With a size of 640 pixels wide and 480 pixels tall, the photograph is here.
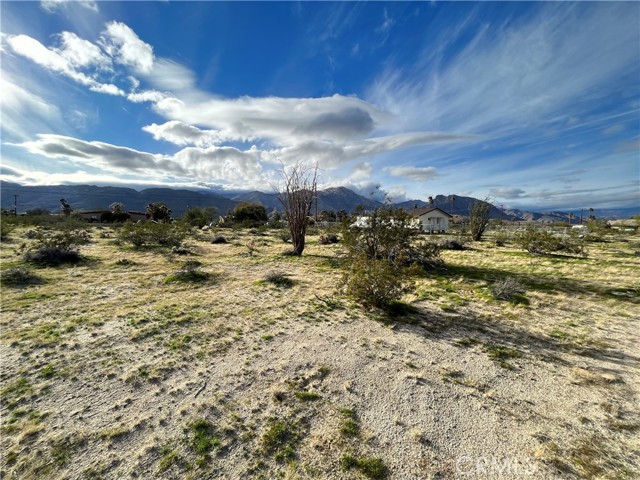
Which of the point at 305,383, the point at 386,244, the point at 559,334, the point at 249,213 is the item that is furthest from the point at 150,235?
the point at 249,213

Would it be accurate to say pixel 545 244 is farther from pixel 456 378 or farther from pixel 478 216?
pixel 456 378

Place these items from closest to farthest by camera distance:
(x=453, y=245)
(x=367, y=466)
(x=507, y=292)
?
1. (x=367, y=466)
2. (x=507, y=292)
3. (x=453, y=245)

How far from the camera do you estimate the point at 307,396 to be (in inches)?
153

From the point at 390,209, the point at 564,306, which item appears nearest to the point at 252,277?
the point at 390,209

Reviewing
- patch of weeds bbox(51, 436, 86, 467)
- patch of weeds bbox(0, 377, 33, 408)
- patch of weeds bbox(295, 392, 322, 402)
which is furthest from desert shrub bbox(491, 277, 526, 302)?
patch of weeds bbox(0, 377, 33, 408)

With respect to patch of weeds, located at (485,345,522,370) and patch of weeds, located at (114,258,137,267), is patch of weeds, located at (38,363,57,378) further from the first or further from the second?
patch of weeds, located at (114,258,137,267)

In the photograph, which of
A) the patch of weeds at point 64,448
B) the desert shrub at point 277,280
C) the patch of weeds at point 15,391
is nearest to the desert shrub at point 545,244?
the desert shrub at point 277,280

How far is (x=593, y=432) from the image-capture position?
10.7 ft

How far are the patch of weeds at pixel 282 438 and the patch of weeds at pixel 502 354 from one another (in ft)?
12.0

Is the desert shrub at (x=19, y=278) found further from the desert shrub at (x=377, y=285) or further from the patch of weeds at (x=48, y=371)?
the desert shrub at (x=377, y=285)

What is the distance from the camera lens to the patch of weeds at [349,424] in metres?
3.26

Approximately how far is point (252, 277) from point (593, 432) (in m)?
9.50

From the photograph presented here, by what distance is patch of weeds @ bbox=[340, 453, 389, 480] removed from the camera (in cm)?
275

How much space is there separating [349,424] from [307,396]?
2.42ft
